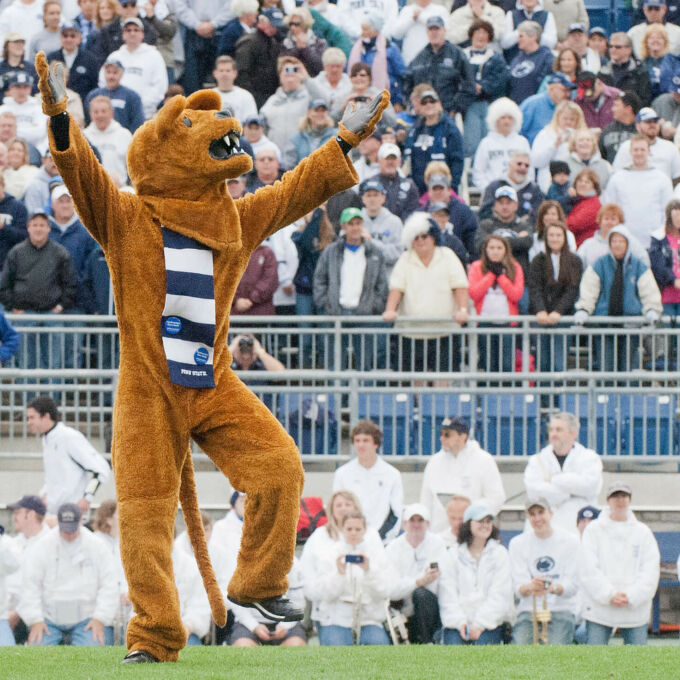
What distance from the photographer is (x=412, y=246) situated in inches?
505

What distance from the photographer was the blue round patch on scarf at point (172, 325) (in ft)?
22.8

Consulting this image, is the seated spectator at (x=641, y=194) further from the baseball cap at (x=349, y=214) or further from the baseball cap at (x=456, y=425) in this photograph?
the baseball cap at (x=456, y=425)

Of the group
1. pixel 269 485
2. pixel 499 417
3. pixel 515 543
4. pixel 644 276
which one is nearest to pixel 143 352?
pixel 269 485

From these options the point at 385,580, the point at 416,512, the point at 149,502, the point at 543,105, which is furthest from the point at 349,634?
the point at 543,105

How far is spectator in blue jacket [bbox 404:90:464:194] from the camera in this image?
14.7 m

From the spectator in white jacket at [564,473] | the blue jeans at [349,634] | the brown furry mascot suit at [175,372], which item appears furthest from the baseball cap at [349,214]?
the brown furry mascot suit at [175,372]

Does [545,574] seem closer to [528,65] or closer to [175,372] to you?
[175,372]

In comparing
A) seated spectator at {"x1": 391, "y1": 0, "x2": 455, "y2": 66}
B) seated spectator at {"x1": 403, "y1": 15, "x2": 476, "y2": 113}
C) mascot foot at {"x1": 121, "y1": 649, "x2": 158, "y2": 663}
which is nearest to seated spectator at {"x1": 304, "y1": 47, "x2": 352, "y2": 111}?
seated spectator at {"x1": 403, "y1": 15, "x2": 476, "y2": 113}

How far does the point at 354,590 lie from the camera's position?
10.4 m

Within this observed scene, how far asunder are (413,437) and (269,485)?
5370 mm

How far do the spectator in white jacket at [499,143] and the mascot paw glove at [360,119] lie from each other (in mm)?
7666

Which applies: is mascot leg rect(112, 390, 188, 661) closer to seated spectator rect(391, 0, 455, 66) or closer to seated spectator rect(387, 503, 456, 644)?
seated spectator rect(387, 503, 456, 644)

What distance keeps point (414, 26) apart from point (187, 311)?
1021 centimetres

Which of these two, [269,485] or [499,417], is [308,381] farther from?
[269,485]
